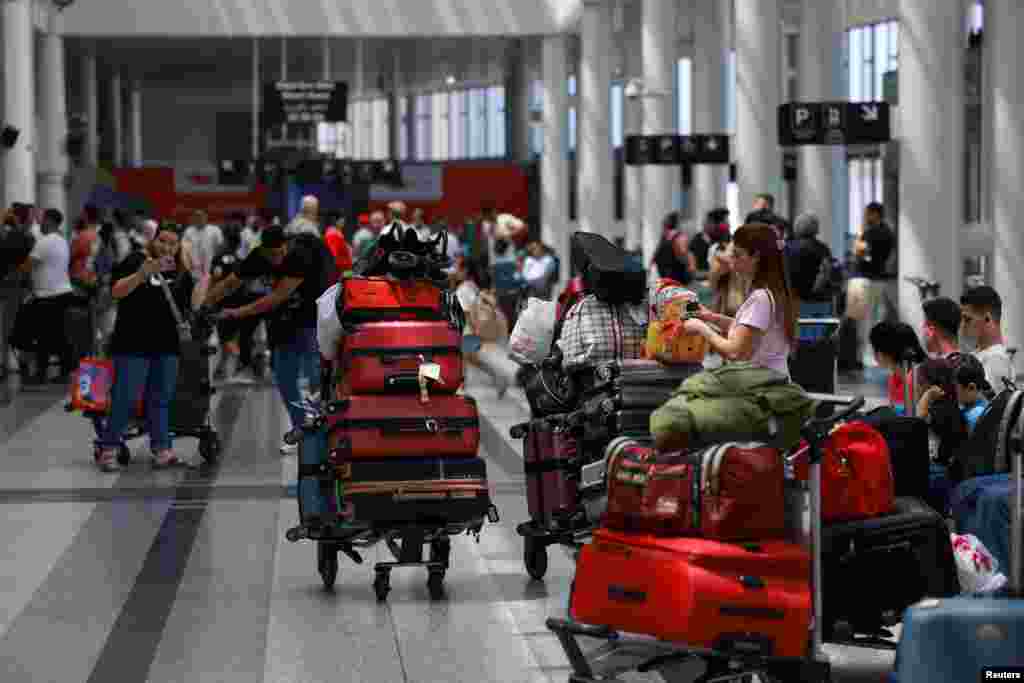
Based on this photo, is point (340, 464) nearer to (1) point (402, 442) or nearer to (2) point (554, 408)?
(1) point (402, 442)

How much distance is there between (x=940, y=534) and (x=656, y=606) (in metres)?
1.03

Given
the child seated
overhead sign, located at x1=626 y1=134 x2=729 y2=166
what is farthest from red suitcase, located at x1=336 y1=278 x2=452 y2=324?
overhead sign, located at x1=626 y1=134 x2=729 y2=166

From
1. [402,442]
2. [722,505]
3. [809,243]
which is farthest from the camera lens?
[809,243]

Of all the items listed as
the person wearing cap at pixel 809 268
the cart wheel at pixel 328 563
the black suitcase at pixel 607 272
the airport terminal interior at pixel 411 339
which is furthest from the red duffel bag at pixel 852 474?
the person wearing cap at pixel 809 268

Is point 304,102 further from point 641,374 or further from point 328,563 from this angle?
point 641,374

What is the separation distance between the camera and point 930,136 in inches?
784

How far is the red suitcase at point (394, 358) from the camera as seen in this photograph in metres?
9.48

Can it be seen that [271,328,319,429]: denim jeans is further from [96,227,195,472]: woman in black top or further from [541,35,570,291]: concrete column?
[541,35,570,291]: concrete column

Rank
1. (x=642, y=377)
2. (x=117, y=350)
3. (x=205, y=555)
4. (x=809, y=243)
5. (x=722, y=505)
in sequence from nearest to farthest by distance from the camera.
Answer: (x=722, y=505)
(x=642, y=377)
(x=205, y=555)
(x=117, y=350)
(x=809, y=243)

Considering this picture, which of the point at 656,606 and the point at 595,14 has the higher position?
the point at 595,14

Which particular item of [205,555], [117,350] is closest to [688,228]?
[117,350]

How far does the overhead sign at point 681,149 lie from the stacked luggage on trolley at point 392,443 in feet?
74.9

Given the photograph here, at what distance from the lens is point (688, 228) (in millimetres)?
42250

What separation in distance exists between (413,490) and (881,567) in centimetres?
278
